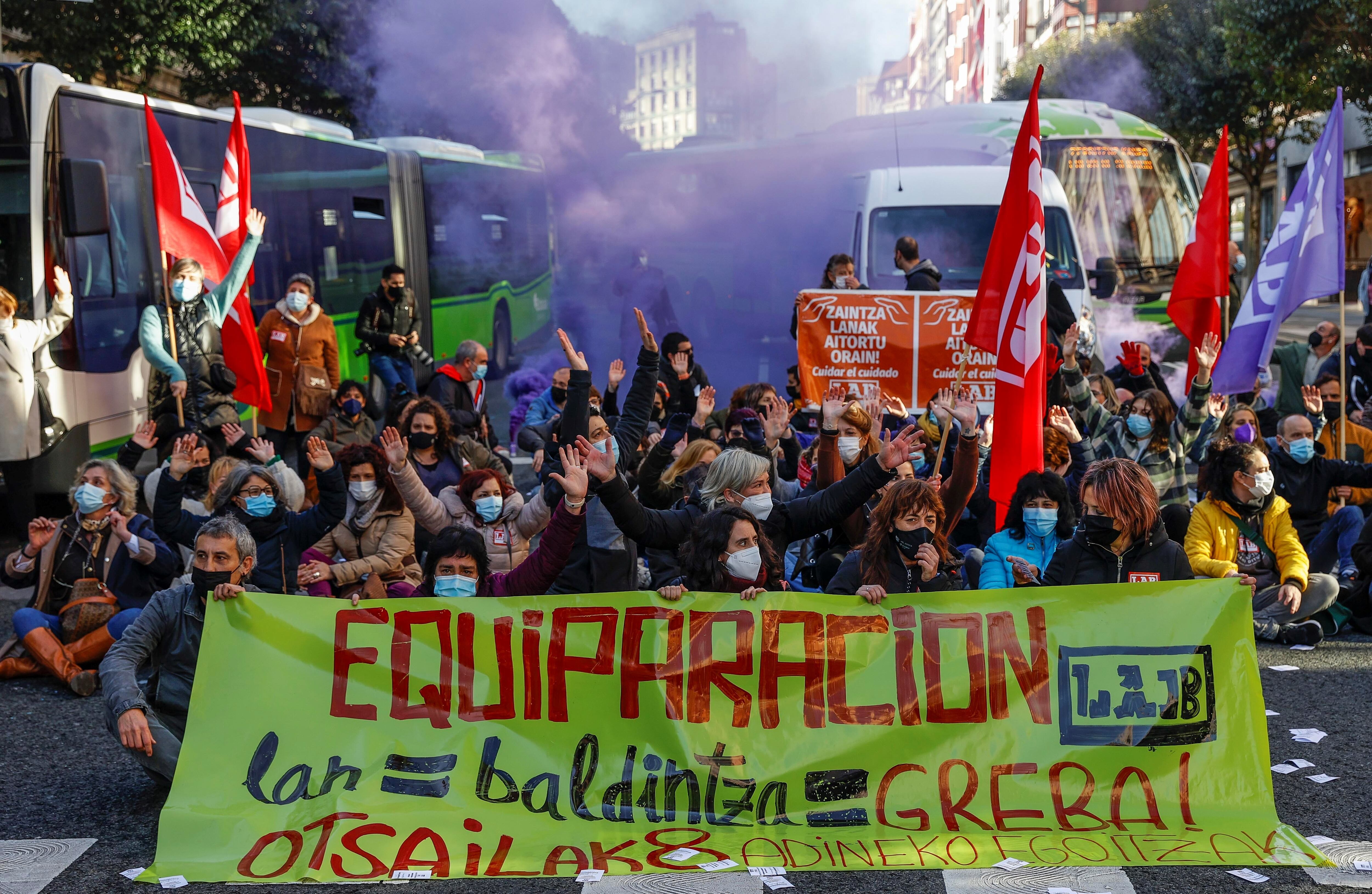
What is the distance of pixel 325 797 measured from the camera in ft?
15.8

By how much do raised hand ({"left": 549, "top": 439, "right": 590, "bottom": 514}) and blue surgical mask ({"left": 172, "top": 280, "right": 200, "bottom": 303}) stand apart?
17.2 feet

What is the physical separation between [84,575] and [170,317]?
3.15 metres

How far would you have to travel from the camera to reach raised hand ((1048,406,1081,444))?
24.4ft

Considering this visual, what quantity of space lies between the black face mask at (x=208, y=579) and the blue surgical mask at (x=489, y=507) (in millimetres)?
1616

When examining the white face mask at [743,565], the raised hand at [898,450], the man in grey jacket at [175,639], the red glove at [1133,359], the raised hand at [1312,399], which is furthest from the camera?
the red glove at [1133,359]

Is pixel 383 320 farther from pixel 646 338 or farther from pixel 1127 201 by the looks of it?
pixel 1127 201

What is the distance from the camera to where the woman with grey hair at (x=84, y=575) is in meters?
6.87

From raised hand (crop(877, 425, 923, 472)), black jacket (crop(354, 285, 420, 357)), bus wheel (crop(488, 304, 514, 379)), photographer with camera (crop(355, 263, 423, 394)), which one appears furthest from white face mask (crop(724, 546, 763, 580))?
bus wheel (crop(488, 304, 514, 379))

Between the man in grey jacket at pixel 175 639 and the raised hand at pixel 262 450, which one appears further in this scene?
the raised hand at pixel 262 450

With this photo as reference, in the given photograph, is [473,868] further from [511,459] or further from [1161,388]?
[511,459]

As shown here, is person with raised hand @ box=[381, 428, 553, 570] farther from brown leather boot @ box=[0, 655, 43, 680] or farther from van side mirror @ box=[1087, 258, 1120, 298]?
van side mirror @ box=[1087, 258, 1120, 298]

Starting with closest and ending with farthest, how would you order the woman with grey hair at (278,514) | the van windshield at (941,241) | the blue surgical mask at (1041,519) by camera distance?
the blue surgical mask at (1041,519)
the woman with grey hair at (278,514)
the van windshield at (941,241)

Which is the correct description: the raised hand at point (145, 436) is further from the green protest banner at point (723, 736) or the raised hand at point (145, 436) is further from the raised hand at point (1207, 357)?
the raised hand at point (1207, 357)

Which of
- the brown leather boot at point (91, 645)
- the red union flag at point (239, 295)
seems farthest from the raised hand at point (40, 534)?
the red union flag at point (239, 295)
